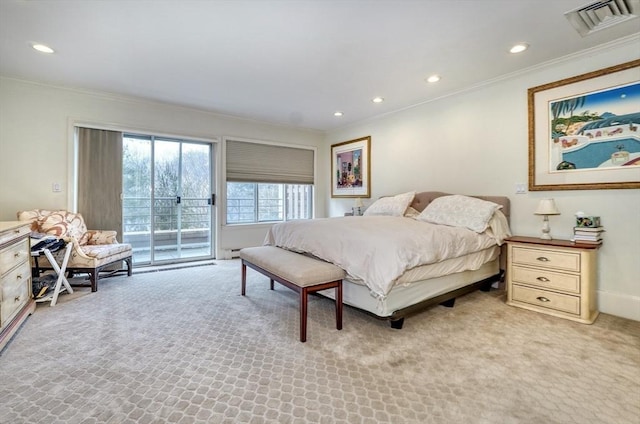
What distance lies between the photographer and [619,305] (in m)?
2.73

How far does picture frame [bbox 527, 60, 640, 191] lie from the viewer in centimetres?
267

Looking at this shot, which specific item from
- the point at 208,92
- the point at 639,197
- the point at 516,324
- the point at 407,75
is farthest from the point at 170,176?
the point at 639,197

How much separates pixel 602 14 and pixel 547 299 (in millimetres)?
2487

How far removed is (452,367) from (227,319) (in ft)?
6.16

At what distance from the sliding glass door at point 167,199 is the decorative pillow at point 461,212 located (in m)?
3.70

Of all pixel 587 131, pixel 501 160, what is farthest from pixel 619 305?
pixel 501 160

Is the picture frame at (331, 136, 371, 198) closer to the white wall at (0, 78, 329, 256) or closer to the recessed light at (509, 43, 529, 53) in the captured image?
the recessed light at (509, 43, 529, 53)

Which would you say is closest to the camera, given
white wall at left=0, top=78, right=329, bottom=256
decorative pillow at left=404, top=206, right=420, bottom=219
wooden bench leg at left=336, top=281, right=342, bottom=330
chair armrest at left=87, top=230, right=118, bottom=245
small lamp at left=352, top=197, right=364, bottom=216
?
wooden bench leg at left=336, top=281, right=342, bottom=330

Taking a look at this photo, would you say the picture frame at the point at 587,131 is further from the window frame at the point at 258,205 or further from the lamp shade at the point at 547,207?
the window frame at the point at 258,205

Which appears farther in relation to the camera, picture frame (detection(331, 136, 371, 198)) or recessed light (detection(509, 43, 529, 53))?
picture frame (detection(331, 136, 371, 198))

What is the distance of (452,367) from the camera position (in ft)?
6.15

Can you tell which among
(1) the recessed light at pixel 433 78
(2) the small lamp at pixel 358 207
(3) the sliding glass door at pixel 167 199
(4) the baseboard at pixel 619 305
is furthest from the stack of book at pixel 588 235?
(3) the sliding glass door at pixel 167 199

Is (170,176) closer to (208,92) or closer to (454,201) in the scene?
(208,92)

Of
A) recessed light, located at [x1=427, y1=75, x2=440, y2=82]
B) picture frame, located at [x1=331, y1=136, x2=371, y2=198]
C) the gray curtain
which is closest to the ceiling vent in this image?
A: recessed light, located at [x1=427, y1=75, x2=440, y2=82]
